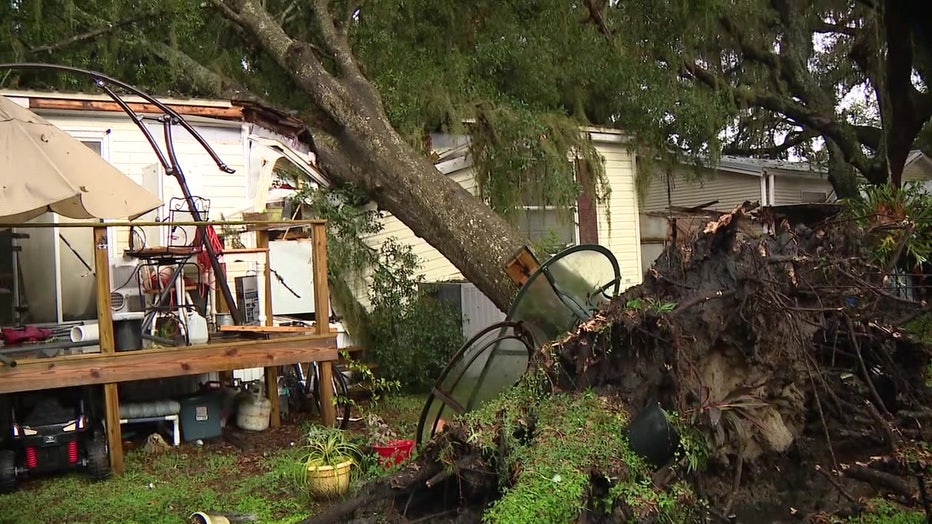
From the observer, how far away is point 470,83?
12.4 metres

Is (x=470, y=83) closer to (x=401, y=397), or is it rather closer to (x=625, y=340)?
(x=401, y=397)

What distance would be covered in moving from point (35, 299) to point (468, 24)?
7959 millimetres

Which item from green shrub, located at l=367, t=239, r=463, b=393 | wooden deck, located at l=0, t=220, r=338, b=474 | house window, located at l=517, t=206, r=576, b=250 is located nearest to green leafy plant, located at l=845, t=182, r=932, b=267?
house window, located at l=517, t=206, r=576, b=250

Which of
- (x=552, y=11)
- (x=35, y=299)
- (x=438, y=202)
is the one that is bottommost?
(x=35, y=299)

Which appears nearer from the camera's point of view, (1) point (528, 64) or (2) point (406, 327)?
(2) point (406, 327)

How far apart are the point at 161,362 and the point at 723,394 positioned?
16.9ft

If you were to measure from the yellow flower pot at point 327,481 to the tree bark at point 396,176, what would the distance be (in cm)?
253

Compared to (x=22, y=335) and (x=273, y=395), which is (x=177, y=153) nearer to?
(x=22, y=335)

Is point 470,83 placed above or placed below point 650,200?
above

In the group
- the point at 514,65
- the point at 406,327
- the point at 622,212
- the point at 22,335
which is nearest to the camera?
the point at 22,335

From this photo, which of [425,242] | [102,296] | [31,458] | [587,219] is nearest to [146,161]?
[102,296]

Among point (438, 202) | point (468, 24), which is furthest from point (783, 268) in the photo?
point (468, 24)

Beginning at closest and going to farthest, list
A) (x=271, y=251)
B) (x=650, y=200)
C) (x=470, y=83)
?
1. (x=271, y=251)
2. (x=470, y=83)
3. (x=650, y=200)

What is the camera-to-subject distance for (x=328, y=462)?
601 cm
